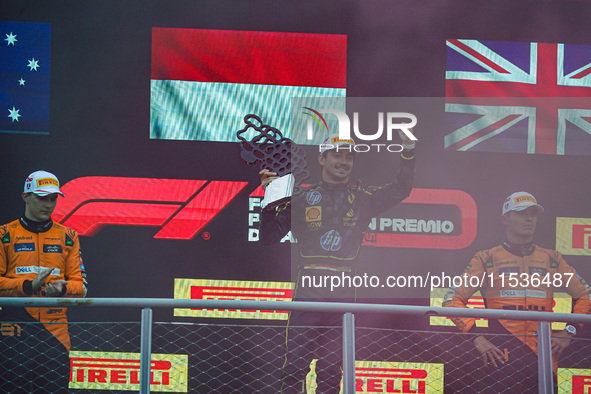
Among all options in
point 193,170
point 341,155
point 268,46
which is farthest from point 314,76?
point 193,170

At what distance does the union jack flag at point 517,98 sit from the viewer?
3.27m

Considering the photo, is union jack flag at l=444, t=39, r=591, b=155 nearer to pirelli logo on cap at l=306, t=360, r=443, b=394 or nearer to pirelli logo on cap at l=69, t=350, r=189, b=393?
pirelli logo on cap at l=306, t=360, r=443, b=394

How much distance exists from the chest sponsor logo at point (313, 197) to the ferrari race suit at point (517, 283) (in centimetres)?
97

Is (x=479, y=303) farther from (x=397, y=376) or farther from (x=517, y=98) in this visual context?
(x=517, y=98)

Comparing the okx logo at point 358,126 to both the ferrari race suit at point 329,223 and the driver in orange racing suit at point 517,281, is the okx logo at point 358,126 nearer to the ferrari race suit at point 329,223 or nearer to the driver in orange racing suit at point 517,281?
the ferrari race suit at point 329,223

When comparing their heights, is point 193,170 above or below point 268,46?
below

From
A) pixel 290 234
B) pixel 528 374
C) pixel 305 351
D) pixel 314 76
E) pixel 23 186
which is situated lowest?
pixel 528 374

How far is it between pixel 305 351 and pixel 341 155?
1098 millimetres

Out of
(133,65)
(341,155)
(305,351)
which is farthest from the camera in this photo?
(133,65)

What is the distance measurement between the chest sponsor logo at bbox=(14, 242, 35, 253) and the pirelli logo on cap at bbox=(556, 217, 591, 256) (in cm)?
309

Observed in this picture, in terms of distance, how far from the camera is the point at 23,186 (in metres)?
3.19

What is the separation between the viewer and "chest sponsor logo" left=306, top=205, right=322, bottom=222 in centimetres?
299

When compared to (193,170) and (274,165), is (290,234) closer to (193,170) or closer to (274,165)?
(274,165)

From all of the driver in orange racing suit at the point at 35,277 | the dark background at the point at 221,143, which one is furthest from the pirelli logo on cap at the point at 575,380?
the driver in orange racing suit at the point at 35,277
